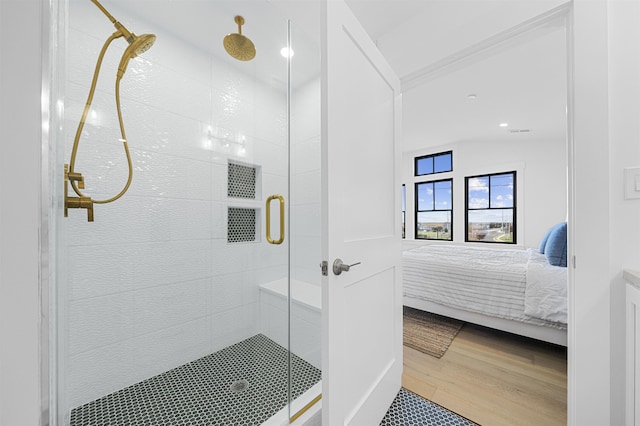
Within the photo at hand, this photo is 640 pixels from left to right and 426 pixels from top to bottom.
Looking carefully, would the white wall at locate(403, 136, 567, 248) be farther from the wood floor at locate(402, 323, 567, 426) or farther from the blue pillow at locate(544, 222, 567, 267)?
the wood floor at locate(402, 323, 567, 426)

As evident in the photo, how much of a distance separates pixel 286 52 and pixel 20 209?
199 cm

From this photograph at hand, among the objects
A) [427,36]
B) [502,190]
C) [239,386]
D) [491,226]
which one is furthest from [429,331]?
[502,190]

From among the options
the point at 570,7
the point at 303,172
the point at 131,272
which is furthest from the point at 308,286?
the point at 570,7

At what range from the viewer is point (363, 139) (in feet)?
4.03

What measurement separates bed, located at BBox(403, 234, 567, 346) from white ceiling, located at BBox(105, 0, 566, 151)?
1792 mm

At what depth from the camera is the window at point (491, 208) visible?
4.77m

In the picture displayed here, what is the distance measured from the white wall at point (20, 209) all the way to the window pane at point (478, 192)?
19.4 ft

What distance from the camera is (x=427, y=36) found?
5.46ft

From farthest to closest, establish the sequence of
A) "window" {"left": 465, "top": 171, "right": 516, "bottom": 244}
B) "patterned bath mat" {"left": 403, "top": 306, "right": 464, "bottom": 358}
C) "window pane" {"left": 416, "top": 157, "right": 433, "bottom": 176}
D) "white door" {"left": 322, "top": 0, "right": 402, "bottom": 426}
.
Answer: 1. "window pane" {"left": 416, "top": 157, "right": 433, "bottom": 176}
2. "window" {"left": 465, "top": 171, "right": 516, "bottom": 244}
3. "patterned bath mat" {"left": 403, "top": 306, "right": 464, "bottom": 358}
4. "white door" {"left": 322, "top": 0, "right": 402, "bottom": 426}

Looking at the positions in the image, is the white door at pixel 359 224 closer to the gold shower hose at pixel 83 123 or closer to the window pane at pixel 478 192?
the gold shower hose at pixel 83 123

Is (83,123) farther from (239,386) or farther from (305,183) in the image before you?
(239,386)

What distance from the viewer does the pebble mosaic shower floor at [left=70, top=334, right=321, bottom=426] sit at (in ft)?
4.31

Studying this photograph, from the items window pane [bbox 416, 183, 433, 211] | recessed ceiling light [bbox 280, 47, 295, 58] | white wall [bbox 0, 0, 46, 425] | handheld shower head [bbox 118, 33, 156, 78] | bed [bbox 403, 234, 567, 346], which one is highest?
recessed ceiling light [bbox 280, 47, 295, 58]

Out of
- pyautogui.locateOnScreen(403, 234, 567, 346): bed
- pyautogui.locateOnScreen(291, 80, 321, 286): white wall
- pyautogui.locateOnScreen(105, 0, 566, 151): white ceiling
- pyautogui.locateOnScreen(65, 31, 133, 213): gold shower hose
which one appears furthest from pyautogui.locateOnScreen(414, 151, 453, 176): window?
pyautogui.locateOnScreen(65, 31, 133, 213): gold shower hose
